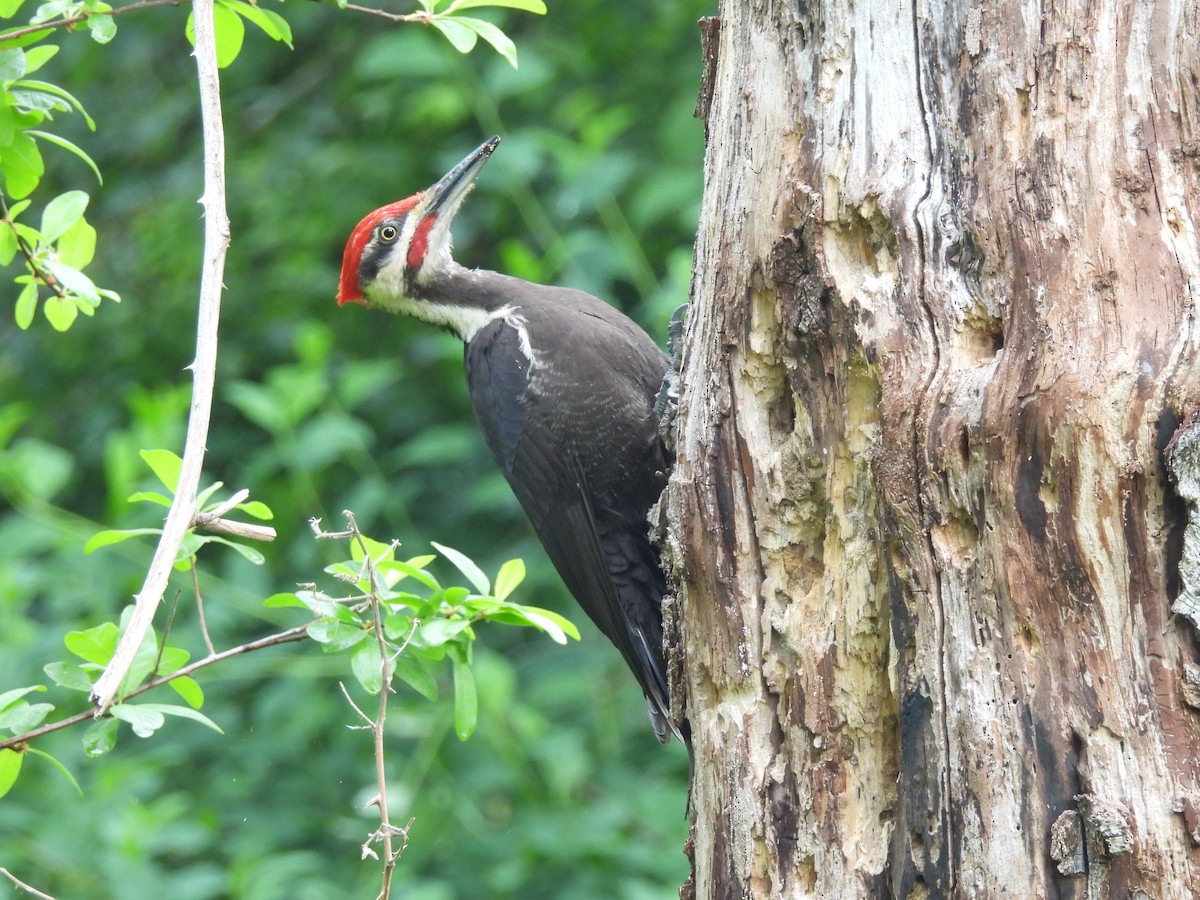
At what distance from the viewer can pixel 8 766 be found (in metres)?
1.86

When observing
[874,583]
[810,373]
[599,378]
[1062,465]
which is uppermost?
[599,378]

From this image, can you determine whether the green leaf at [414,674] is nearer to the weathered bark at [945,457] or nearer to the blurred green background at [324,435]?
the weathered bark at [945,457]

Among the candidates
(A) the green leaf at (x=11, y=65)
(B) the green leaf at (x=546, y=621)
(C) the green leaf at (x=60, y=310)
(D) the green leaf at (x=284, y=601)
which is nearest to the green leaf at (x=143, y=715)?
(D) the green leaf at (x=284, y=601)

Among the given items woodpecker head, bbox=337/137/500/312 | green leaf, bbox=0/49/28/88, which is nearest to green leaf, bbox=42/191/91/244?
green leaf, bbox=0/49/28/88

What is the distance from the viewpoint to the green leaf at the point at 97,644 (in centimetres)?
191

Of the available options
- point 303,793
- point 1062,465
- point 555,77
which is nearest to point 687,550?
point 1062,465

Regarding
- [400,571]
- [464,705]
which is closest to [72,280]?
[400,571]

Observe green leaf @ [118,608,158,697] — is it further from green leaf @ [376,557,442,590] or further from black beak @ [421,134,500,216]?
black beak @ [421,134,500,216]

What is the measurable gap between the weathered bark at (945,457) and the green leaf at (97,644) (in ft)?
2.74

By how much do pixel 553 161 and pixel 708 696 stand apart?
10.4 ft

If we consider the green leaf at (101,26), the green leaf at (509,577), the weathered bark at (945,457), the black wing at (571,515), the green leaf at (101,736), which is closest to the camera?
the weathered bark at (945,457)

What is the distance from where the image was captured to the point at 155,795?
453cm

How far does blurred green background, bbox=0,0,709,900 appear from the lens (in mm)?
4008

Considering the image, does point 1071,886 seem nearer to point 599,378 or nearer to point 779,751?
point 779,751
